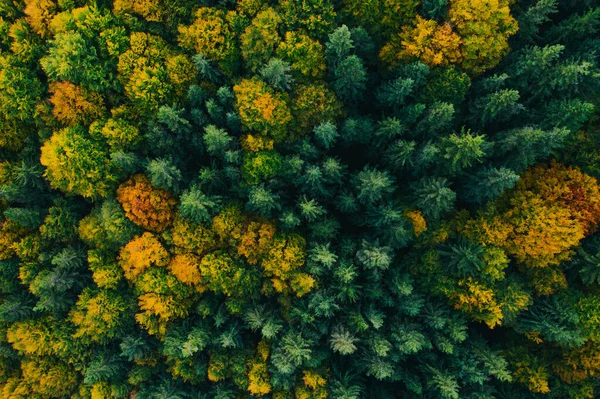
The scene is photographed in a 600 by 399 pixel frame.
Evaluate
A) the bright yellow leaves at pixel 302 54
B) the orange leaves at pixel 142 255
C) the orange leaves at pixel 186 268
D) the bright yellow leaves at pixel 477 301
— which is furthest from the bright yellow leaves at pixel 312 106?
the bright yellow leaves at pixel 477 301

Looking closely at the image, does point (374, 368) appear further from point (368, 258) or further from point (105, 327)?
point (105, 327)

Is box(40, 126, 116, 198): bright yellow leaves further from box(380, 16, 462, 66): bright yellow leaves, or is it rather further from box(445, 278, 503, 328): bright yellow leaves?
box(445, 278, 503, 328): bright yellow leaves

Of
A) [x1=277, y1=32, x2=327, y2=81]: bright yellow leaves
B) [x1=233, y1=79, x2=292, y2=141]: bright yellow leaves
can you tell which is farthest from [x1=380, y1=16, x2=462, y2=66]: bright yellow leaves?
[x1=233, y1=79, x2=292, y2=141]: bright yellow leaves

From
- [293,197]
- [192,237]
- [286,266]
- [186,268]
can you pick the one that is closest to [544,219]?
[293,197]

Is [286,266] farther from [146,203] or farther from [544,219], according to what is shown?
[544,219]

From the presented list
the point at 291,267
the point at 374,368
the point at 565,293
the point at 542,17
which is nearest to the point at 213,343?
the point at 291,267

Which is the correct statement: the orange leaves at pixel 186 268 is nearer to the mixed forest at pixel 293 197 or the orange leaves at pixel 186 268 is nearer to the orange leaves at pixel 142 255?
the mixed forest at pixel 293 197
